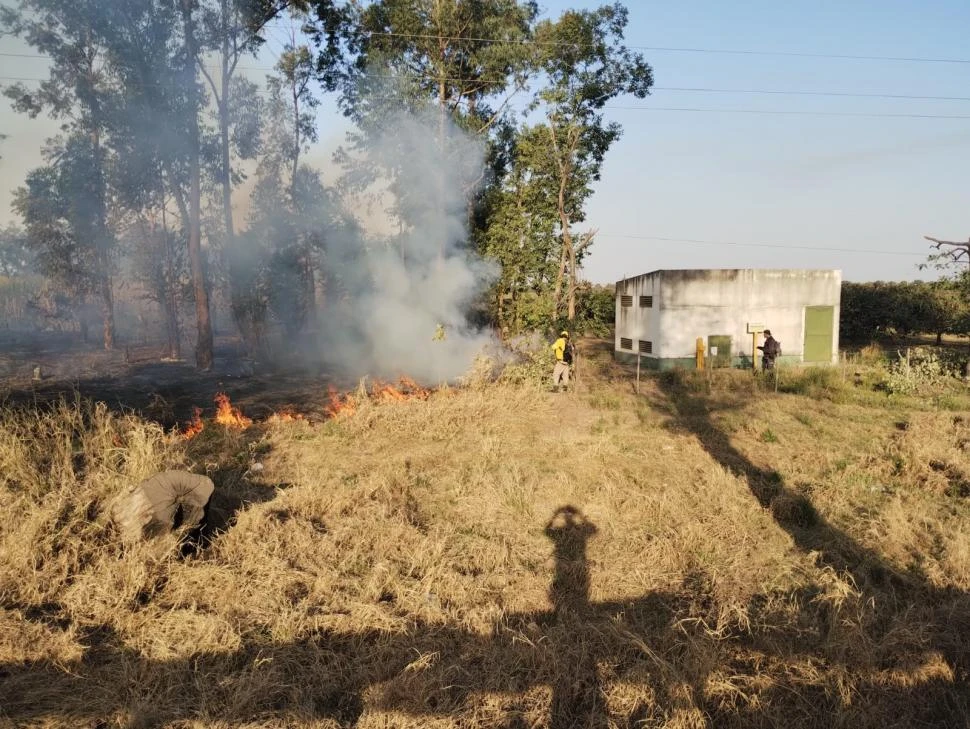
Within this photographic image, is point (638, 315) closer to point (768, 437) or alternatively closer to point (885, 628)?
point (768, 437)

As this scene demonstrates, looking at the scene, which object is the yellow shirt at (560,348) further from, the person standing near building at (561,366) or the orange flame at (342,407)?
the orange flame at (342,407)

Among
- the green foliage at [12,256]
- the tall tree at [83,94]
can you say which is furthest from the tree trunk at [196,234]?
the green foliage at [12,256]

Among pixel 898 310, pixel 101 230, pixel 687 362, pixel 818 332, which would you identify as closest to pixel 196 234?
pixel 101 230

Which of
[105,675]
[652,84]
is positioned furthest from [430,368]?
[652,84]

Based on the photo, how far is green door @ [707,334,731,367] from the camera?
1706 centimetres

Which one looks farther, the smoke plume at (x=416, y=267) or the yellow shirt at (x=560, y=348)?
the smoke plume at (x=416, y=267)

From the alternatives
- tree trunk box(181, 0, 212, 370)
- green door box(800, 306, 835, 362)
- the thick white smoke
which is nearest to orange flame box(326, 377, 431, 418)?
the thick white smoke

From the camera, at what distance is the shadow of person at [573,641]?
3350 millimetres

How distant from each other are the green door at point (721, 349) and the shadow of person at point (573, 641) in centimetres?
1261

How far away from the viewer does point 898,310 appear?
2580cm

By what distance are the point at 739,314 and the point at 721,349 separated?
121 centimetres

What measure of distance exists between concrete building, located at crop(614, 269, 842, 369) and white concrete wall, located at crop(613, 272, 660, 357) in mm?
79

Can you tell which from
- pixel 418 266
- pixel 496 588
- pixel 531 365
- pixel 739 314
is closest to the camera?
pixel 496 588

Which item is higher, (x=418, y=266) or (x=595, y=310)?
(x=418, y=266)
